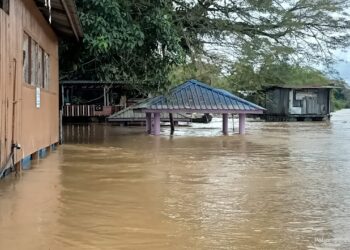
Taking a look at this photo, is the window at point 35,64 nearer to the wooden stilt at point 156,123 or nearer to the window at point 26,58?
the window at point 26,58

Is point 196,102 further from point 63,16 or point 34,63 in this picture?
point 34,63

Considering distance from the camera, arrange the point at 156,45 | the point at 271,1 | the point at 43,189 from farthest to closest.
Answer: the point at 271,1, the point at 156,45, the point at 43,189

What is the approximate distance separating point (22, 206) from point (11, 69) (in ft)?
9.81

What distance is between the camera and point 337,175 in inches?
404

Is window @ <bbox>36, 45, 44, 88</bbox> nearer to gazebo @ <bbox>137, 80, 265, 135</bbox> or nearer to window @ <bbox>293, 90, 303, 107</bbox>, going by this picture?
gazebo @ <bbox>137, 80, 265, 135</bbox>

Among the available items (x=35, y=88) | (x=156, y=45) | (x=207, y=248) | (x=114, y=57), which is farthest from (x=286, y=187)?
(x=114, y=57)

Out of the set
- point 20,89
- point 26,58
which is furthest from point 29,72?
point 20,89

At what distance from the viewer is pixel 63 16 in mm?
12578

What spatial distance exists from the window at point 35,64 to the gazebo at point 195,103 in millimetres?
7549

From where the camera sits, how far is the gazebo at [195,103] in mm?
21359

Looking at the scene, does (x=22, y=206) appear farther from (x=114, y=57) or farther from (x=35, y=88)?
(x=114, y=57)

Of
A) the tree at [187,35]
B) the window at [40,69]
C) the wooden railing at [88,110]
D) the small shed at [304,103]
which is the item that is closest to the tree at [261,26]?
the tree at [187,35]

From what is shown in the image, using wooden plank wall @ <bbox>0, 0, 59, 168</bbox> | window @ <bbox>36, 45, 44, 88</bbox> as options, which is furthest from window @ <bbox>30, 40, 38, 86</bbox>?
window @ <bbox>36, 45, 44, 88</bbox>

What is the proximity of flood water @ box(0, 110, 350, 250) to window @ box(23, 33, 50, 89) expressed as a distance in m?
1.81
